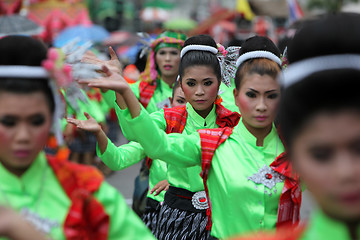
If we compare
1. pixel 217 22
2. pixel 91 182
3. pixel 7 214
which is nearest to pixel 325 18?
pixel 91 182

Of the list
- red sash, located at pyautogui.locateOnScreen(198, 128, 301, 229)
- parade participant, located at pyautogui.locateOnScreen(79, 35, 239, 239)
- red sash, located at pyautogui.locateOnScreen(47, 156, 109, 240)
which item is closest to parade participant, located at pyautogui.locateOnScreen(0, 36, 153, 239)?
red sash, located at pyautogui.locateOnScreen(47, 156, 109, 240)

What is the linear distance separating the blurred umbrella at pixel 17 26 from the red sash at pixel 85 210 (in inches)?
258

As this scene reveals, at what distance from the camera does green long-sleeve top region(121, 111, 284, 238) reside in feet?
9.83

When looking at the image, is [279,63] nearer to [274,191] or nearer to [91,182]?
[274,191]

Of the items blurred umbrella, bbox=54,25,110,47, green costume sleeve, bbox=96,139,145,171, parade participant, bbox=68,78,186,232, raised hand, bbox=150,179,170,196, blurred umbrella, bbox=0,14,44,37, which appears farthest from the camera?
blurred umbrella, bbox=54,25,110,47

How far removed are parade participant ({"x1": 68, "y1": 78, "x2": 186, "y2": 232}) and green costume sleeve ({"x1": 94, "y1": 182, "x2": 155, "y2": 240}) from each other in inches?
41.4

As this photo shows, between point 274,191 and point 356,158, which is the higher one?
point 356,158

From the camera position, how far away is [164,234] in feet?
14.8

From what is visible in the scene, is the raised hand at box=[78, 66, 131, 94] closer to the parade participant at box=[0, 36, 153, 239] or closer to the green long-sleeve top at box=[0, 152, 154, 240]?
the parade participant at box=[0, 36, 153, 239]

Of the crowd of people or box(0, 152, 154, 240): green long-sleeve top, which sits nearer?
the crowd of people

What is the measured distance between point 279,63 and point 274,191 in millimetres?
803

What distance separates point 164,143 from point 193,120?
1.47 m

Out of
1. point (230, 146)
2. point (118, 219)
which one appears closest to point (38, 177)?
point (118, 219)

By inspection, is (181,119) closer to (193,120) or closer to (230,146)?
(193,120)
